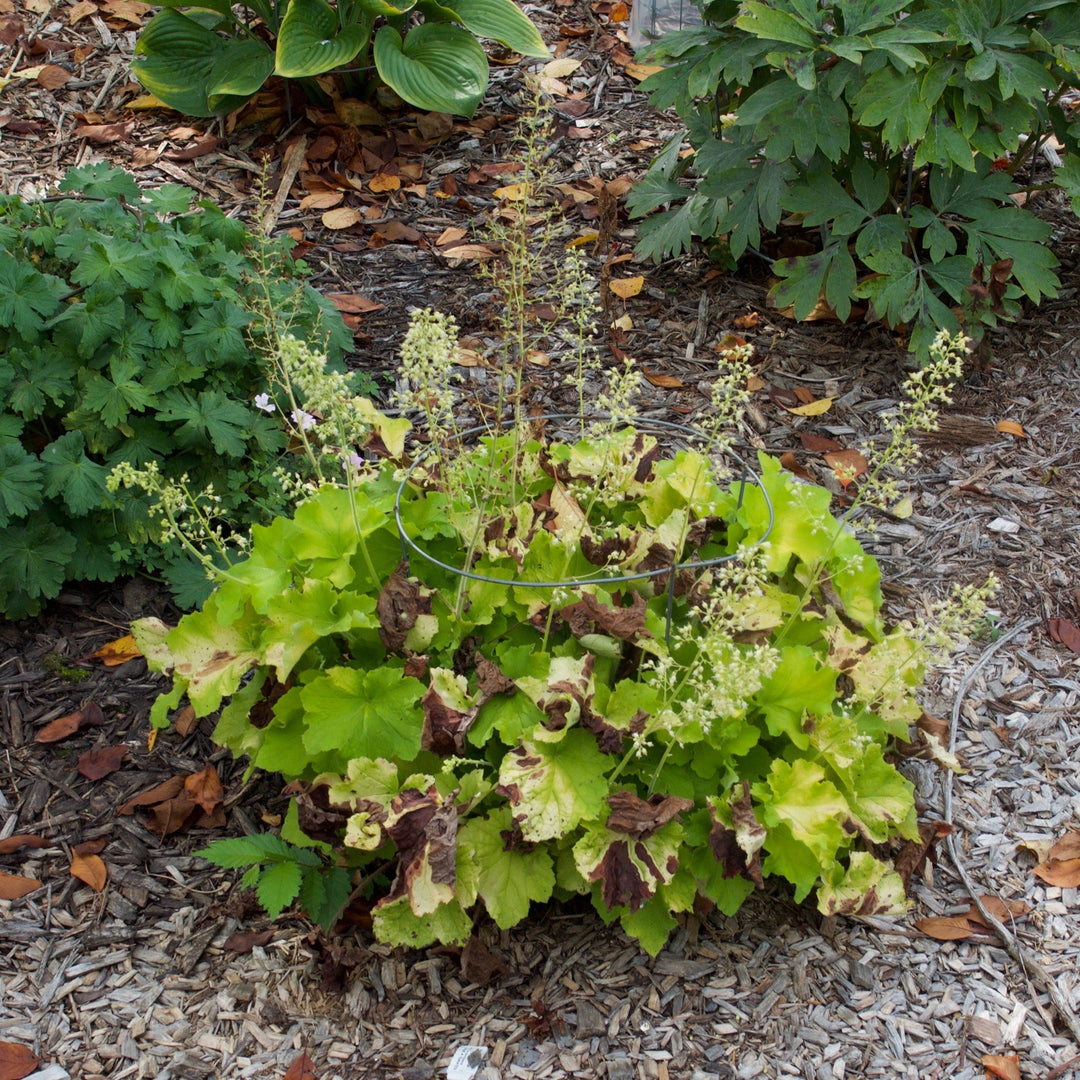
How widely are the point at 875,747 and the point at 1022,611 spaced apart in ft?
3.51

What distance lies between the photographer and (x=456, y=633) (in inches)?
92.7

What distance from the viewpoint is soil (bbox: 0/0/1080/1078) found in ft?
8.13

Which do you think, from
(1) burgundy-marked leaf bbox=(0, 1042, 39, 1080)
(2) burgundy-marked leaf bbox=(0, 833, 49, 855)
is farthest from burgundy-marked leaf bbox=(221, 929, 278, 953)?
(2) burgundy-marked leaf bbox=(0, 833, 49, 855)

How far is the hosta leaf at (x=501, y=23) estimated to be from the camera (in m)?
4.64

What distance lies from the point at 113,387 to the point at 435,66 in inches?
93.5

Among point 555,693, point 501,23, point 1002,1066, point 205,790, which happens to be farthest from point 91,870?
point 501,23

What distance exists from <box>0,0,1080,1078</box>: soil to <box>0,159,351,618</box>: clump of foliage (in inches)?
8.6

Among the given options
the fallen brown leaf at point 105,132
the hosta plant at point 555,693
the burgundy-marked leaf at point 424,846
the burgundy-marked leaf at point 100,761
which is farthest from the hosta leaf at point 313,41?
the burgundy-marked leaf at point 424,846

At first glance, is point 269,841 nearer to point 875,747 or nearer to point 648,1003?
point 648,1003

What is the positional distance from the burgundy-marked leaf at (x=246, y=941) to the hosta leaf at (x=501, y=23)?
148 inches

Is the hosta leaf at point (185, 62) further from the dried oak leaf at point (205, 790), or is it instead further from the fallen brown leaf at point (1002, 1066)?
the fallen brown leaf at point (1002, 1066)

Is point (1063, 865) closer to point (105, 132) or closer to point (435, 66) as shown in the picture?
point (435, 66)

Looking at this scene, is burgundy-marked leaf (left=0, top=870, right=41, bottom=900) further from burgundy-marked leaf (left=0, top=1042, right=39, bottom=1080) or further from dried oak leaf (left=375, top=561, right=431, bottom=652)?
dried oak leaf (left=375, top=561, right=431, bottom=652)

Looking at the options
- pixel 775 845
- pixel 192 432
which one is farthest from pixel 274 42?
pixel 775 845
